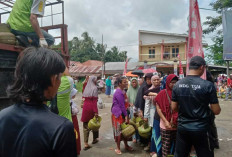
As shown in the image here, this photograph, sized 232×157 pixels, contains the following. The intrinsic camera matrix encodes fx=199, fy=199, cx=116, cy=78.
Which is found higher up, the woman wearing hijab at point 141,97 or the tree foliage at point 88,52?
the tree foliage at point 88,52

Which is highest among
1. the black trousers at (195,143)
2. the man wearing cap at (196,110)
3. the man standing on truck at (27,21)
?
the man standing on truck at (27,21)

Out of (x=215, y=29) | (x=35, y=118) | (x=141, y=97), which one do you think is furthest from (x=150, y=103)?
(x=215, y=29)

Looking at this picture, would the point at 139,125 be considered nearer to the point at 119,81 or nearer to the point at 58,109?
the point at 119,81

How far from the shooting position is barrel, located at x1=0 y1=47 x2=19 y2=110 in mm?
2479

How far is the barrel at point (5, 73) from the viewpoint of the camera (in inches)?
97.6

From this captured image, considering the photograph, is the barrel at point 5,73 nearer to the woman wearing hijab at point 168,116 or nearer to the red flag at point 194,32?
the woman wearing hijab at point 168,116

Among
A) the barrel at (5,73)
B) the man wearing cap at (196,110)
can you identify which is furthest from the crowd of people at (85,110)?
the barrel at (5,73)

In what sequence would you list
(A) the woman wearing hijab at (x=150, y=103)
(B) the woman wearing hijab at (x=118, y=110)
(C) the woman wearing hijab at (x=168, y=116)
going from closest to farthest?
1. (C) the woman wearing hijab at (x=168, y=116)
2. (A) the woman wearing hijab at (x=150, y=103)
3. (B) the woman wearing hijab at (x=118, y=110)

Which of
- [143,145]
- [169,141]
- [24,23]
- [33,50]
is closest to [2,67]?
[24,23]

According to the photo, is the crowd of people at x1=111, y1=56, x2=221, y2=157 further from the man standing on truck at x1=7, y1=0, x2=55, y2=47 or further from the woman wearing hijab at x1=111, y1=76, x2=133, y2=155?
the man standing on truck at x1=7, y1=0, x2=55, y2=47

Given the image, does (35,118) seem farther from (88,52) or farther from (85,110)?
(88,52)

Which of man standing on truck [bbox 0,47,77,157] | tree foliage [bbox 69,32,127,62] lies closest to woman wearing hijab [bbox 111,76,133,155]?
man standing on truck [bbox 0,47,77,157]

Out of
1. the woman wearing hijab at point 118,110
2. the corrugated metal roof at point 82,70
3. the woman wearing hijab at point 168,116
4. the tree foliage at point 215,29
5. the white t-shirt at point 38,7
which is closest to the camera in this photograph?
the white t-shirt at point 38,7

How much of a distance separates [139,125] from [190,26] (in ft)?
7.77
